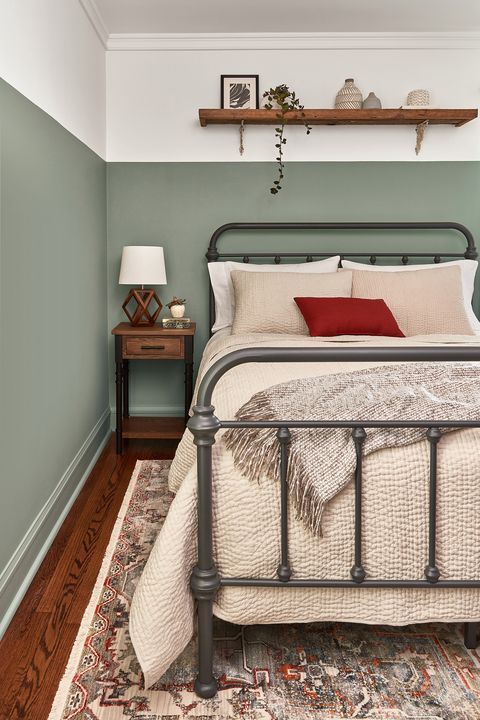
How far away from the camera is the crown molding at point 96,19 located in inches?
121

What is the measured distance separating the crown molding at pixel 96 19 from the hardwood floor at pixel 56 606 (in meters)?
2.29

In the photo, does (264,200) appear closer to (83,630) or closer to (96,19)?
(96,19)

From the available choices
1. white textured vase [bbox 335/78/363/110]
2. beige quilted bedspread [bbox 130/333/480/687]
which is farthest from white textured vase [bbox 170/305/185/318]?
beige quilted bedspread [bbox 130/333/480/687]

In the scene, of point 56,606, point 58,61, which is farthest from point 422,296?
point 56,606

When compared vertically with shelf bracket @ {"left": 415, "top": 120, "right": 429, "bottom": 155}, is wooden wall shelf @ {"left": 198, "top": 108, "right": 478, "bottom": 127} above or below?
above

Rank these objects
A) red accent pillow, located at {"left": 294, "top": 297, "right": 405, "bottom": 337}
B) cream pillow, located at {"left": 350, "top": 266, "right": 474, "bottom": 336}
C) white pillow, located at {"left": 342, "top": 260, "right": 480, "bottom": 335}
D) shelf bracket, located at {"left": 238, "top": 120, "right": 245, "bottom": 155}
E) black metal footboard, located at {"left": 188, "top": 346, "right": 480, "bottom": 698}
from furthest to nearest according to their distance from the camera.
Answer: shelf bracket, located at {"left": 238, "top": 120, "right": 245, "bottom": 155}, white pillow, located at {"left": 342, "top": 260, "right": 480, "bottom": 335}, cream pillow, located at {"left": 350, "top": 266, "right": 474, "bottom": 336}, red accent pillow, located at {"left": 294, "top": 297, "right": 405, "bottom": 337}, black metal footboard, located at {"left": 188, "top": 346, "right": 480, "bottom": 698}

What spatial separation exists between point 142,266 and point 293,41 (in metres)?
1.56

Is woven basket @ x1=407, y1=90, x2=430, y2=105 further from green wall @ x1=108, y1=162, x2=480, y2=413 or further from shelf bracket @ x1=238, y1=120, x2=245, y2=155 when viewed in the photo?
shelf bracket @ x1=238, y1=120, x2=245, y2=155

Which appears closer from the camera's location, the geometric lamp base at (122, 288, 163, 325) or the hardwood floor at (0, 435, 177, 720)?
the hardwood floor at (0, 435, 177, 720)

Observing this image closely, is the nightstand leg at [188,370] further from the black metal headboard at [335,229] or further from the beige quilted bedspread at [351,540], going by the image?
the beige quilted bedspread at [351,540]

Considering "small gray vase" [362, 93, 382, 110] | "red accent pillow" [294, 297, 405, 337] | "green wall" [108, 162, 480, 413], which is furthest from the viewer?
"green wall" [108, 162, 480, 413]

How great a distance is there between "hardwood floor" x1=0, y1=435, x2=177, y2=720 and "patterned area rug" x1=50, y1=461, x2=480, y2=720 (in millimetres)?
50

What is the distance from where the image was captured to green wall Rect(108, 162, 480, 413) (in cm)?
373

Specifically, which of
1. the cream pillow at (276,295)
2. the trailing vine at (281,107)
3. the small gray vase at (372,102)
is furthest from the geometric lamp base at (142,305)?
the small gray vase at (372,102)
